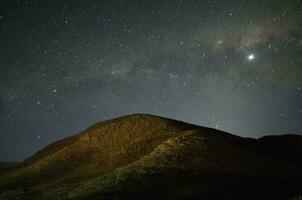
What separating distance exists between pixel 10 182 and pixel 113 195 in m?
18.3

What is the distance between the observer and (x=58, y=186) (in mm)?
34812

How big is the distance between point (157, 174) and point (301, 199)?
11366 millimetres

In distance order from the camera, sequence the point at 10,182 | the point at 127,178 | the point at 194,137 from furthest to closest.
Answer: the point at 10,182, the point at 194,137, the point at 127,178

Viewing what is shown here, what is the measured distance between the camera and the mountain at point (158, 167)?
28.0 m

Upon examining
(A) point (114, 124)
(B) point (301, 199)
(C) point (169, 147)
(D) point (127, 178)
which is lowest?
(B) point (301, 199)

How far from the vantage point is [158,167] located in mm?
31812

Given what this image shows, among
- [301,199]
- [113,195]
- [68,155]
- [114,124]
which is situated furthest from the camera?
[114,124]

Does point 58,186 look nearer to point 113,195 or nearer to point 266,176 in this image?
point 113,195

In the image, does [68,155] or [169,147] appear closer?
[169,147]

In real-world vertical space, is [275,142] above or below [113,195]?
above

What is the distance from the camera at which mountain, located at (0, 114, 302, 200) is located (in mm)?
28000

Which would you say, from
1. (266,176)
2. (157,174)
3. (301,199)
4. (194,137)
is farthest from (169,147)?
(301,199)

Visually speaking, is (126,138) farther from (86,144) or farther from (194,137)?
(194,137)

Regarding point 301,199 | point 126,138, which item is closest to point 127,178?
point 301,199
